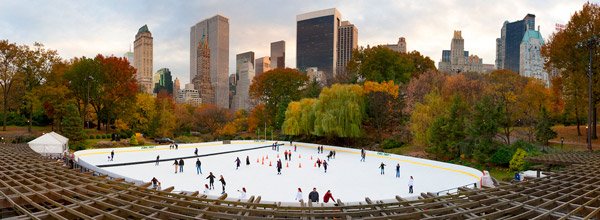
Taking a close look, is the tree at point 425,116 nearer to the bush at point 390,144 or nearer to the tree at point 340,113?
the bush at point 390,144

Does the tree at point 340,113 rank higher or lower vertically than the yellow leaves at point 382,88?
lower

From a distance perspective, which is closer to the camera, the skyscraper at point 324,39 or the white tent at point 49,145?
the white tent at point 49,145

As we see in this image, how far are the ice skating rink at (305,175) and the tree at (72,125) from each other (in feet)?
18.4

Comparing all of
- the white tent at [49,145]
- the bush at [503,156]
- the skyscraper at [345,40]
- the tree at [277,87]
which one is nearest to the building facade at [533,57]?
the skyscraper at [345,40]

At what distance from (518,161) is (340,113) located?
781 inches

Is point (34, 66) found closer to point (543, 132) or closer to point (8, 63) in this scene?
point (8, 63)

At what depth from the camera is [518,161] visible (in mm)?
22516

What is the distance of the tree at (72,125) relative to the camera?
33781 millimetres

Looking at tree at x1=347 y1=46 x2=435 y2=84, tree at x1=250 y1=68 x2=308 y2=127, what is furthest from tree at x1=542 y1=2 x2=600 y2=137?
tree at x1=250 y1=68 x2=308 y2=127

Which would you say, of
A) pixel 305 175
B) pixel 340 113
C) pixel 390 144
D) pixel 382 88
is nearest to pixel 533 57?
pixel 382 88

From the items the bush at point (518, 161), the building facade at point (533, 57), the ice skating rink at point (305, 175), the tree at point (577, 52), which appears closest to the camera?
the ice skating rink at point (305, 175)

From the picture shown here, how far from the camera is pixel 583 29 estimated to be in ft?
96.0

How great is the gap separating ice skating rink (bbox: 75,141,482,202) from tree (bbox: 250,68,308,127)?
26.3 meters

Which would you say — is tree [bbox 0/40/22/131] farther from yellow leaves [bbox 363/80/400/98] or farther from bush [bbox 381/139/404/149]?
bush [bbox 381/139/404/149]
